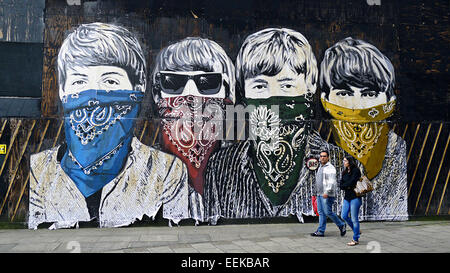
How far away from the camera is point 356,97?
10.2 m

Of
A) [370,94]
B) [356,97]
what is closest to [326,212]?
[356,97]

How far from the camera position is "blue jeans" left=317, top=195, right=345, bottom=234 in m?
7.80

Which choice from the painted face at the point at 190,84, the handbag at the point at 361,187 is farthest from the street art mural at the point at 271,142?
the handbag at the point at 361,187

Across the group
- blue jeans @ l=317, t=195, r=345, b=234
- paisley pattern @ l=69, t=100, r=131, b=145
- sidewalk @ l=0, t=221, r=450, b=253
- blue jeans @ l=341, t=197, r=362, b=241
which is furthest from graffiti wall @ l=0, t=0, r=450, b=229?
blue jeans @ l=341, t=197, r=362, b=241

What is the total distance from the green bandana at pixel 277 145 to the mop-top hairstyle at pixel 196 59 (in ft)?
2.98

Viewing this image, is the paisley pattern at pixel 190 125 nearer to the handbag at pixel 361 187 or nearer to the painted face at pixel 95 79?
the painted face at pixel 95 79

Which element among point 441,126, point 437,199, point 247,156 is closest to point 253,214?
point 247,156

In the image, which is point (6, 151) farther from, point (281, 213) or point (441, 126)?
point (441, 126)

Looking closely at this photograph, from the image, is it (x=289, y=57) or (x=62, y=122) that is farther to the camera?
(x=289, y=57)

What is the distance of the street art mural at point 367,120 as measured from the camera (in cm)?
1004

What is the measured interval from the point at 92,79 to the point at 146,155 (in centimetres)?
224

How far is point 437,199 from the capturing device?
10211 mm

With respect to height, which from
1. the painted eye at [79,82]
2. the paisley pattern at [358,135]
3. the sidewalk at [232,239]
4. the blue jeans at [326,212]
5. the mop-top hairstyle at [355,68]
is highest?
the mop-top hairstyle at [355,68]

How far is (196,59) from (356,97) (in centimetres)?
426
